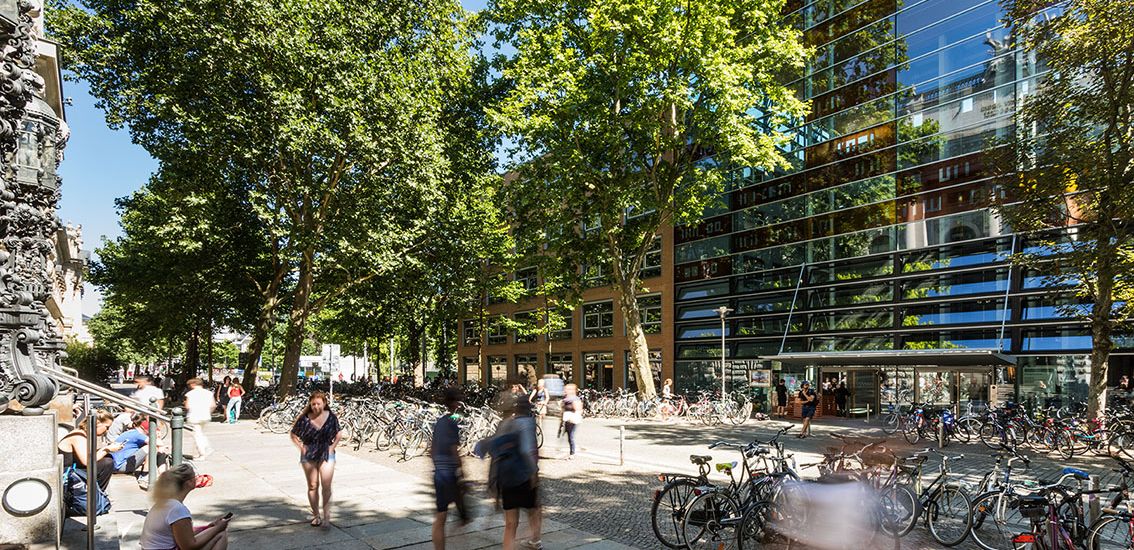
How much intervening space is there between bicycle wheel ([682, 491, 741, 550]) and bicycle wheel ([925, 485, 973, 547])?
2454 millimetres

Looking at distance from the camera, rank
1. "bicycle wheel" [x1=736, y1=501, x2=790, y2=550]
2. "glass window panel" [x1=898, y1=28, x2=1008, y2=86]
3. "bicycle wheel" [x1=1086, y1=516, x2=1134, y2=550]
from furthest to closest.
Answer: "glass window panel" [x1=898, y1=28, x2=1008, y2=86] → "bicycle wheel" [x1=736, y1=501, x2=790, y2=550] → "bicycle wheel" [x1=1086, y1=516, x2=1134, y2=550]

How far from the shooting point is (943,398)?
22.0 meters

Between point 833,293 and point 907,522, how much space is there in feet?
71.6

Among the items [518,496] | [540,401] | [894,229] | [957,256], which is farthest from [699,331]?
[518,496]

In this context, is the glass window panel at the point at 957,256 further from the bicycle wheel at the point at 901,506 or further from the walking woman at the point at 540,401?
the bicycle wheel at the point at 901,506

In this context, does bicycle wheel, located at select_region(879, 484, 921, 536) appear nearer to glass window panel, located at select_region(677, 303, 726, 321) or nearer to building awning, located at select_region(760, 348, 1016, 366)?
building awning, located at select_region(760, 348, 1016, 366)

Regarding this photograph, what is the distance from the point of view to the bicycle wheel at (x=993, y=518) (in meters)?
7.50

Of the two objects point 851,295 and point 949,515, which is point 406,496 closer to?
point 949,515

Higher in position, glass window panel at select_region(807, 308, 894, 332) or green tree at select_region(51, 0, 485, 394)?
green tree at select_region(51, 0, 485, 394)

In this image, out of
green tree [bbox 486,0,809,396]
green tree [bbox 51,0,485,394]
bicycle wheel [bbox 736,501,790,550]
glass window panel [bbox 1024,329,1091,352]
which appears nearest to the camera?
bicycle wheel [bbox 736,501,790,550]

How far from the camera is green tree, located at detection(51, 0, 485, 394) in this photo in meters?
20.2

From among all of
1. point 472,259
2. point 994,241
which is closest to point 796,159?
point 994,241

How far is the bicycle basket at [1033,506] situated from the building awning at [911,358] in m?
13.3

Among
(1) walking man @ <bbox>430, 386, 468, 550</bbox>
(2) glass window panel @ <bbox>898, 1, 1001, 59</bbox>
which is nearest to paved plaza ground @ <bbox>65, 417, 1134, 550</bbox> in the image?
(1) walking man @ <bbox>430, 386, 468, 550</bbox>
